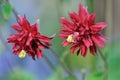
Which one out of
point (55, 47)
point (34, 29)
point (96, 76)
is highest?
point (34, 29)

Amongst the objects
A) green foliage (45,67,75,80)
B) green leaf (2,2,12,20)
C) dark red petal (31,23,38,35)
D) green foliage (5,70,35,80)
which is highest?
green leaf (2,2,12,20)

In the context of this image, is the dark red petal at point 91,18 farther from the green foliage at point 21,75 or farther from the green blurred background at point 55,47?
the green foliage at point 21,75

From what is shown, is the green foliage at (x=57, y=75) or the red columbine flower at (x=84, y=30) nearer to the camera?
the red columbine flower at (x=84, y=30)

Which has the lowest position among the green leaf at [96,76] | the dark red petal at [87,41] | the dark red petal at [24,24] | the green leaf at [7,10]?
the green leaf at [96,76]

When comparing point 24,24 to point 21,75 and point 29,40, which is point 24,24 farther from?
point 21,75

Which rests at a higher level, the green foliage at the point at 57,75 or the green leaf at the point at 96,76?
the green foliage at the point at 57,75

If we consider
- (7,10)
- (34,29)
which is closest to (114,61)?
(34,29)

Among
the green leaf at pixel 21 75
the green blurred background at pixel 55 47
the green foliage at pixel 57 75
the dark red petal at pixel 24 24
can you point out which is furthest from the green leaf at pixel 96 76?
the dark red petal at pixel 24 24

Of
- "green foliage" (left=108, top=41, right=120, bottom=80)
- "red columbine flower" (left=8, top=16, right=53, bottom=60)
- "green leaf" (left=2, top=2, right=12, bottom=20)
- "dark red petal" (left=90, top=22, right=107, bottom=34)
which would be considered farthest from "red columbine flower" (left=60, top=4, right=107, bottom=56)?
"green leaf" (left=2, top=2, right=12, bottom=20)

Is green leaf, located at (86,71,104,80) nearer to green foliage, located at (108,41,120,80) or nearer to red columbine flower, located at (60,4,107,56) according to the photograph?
green foliage, located at (108,41,120,80)
